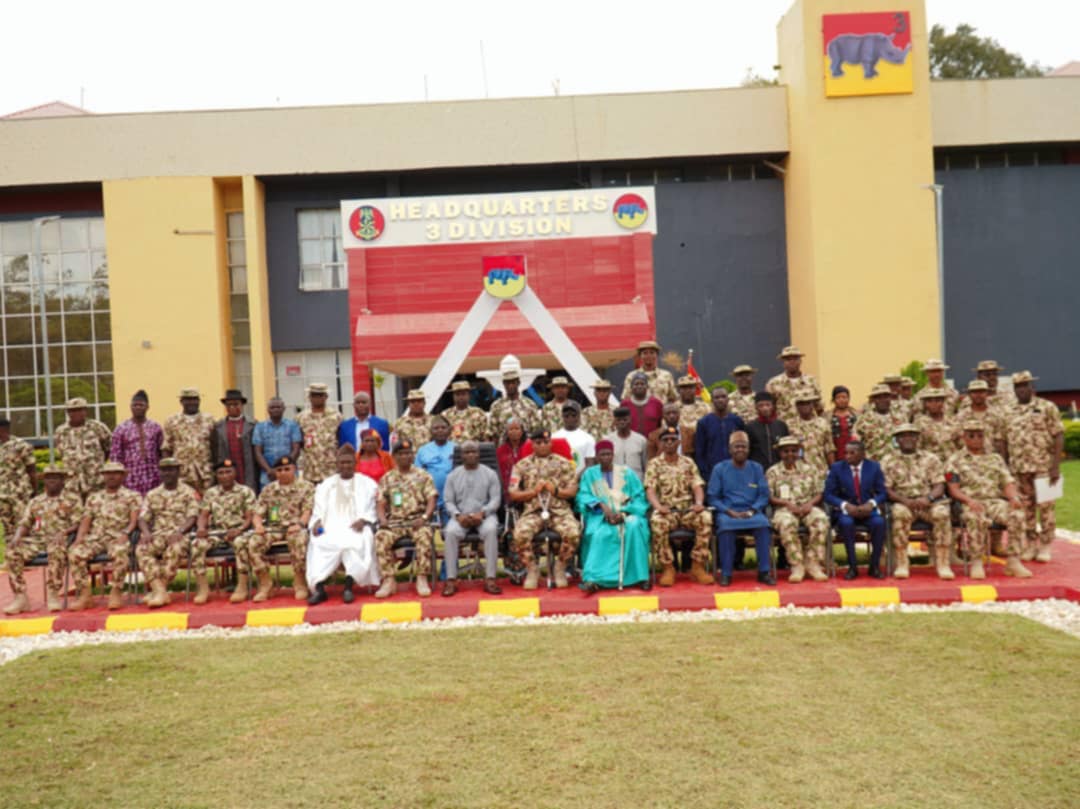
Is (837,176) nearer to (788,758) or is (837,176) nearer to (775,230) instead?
(775,230)

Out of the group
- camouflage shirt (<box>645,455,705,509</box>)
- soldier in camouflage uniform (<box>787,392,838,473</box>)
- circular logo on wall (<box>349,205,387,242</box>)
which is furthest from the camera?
circular logo on wall (<box>349,205,387,242</box>)

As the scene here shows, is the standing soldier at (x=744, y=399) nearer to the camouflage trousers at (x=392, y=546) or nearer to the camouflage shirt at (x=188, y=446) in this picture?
the camouflage trousers at (x=392, y=546)

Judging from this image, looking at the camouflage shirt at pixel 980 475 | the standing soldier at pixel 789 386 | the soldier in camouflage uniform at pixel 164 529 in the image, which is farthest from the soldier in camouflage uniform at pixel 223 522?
the camouflage shirt at pixel 980 475

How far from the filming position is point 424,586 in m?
9.65

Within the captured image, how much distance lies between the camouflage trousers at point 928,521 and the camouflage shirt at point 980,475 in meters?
0.46

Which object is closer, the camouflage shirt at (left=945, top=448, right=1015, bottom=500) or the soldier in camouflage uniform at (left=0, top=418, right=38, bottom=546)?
the camouflage shirt at (left=945, top=448, right=1015, bottom=500)

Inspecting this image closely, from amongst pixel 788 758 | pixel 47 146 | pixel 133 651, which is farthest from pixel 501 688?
pixel 47 146

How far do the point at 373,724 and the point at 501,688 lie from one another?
94 centimetres

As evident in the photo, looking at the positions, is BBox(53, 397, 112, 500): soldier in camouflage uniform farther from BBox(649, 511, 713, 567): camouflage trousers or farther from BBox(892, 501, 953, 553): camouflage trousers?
BBox(892, 501, 953, 553): camouflage trousers

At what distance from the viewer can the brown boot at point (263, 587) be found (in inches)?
384

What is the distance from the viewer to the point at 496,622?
870 cm

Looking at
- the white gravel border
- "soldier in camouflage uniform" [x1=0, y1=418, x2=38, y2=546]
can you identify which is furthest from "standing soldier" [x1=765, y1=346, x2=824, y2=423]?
"soldier in camouflage uniform" [x1=0, y1=418, x2=38, y2=546]

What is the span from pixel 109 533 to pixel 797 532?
640 cm

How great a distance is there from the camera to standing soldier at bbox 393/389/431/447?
11.1 m
